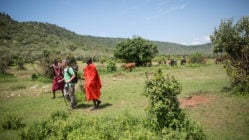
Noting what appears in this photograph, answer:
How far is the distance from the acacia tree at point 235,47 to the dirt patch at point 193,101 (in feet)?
6.21

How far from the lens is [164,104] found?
210 inches

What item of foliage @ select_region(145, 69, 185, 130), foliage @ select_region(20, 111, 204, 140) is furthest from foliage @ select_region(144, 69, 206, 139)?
foliage @ select_region(20, 111, 204, 140)

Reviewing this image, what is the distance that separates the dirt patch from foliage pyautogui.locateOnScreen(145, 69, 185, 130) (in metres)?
3.11

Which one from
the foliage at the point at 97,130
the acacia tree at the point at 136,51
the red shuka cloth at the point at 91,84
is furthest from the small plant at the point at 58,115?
the acacia tree at the point at 136,51

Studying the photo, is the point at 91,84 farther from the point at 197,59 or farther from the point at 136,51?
the point at 197,59

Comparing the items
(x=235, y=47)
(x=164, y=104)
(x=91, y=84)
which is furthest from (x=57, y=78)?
(x=235, y=47)

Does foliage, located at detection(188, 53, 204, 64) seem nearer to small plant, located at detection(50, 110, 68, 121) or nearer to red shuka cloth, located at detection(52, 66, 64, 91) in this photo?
red shuka cloth, located at detection(52, 66, 64, 91)

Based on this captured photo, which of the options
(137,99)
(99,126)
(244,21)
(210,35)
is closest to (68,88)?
(137,99)

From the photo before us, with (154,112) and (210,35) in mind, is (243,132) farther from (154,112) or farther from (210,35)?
(210,35)

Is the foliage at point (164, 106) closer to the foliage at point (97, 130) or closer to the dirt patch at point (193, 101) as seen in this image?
the foliage at point (97, 130)

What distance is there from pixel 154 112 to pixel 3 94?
12.5 meters

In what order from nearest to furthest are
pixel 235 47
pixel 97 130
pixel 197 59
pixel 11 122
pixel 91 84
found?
pixel 97 130 → pixel 11 122 → pixel 91 84 → pixel 235 47 → pixel 197 59

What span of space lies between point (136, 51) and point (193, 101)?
80.1ft

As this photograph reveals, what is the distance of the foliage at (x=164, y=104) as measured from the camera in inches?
207
